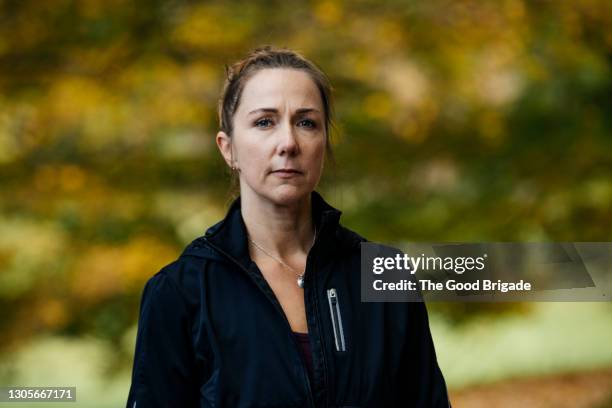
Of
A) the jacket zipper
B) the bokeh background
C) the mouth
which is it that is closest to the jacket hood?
the jacket zipper

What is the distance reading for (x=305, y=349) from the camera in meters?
1.15

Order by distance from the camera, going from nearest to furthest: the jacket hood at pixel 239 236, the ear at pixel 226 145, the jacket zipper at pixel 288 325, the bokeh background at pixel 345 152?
the jacket zipper at pixel 288 325 → the jacket hood at pixel 239 236 → the ear at pixel 226 145 → the bokeh background at pixel 345 152

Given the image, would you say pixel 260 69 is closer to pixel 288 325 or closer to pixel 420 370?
pixel 288 325

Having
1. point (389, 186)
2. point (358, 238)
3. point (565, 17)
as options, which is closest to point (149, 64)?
point (389, 186)

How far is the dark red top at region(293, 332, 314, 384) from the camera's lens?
113 centimetres

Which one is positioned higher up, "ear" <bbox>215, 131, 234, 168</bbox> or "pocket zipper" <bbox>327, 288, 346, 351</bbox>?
"ear" <bbox>215, 131, 234, 168</bbox>

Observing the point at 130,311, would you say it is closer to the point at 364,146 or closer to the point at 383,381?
the point at 364,146

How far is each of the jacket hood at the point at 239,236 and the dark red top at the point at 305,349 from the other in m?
0.13

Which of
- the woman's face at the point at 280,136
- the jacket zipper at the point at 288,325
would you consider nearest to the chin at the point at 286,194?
the woman's face at the point at 280,136

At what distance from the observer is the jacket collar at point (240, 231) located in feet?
3.98

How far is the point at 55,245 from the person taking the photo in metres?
3.27

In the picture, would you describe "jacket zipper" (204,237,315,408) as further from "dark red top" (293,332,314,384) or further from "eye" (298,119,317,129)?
"eye" (298,119,317,129)

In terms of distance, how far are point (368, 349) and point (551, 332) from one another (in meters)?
2.33

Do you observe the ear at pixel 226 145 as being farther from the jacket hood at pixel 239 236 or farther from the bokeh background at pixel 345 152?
the bokeh background at pixel 345 152
